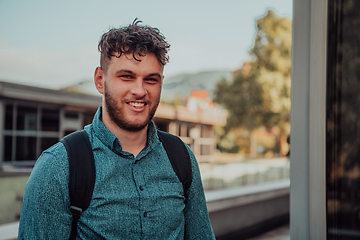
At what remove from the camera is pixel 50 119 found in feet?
54.3

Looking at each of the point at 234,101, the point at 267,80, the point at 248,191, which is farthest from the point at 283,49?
the point at 248,191

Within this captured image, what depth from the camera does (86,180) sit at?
4.58 ft

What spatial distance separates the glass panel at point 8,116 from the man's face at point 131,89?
590 inches

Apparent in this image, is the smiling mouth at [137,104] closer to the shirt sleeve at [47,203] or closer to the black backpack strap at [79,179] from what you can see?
the black backpack strap at [79,179]

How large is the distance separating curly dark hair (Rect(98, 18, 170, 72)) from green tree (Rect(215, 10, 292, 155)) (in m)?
21.4

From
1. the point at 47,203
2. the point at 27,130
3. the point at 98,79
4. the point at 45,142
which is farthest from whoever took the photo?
the point at 45,142

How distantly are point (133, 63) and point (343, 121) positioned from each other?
1.07 meters

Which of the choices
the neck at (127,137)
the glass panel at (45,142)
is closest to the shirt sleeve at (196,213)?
the neck at (127,137)

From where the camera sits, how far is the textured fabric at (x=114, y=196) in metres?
1.33

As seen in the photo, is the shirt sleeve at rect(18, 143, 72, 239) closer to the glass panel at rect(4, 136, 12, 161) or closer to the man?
the man

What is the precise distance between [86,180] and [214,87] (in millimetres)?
24108

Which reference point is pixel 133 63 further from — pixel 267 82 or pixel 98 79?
pixel 267 82

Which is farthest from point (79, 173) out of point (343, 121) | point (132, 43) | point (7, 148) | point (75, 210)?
point (7, 148)

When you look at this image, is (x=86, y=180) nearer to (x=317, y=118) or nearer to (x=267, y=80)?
(x=317, y=118)
